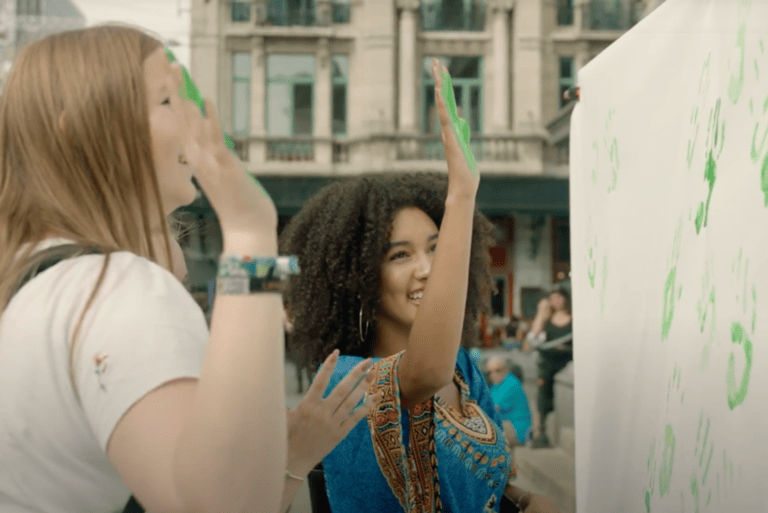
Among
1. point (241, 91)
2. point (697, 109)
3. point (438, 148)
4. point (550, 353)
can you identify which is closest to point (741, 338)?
point (697, 109)

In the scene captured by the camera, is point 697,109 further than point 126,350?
Yes

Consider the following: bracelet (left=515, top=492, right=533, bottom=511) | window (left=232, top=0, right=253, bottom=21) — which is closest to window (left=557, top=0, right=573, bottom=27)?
window (left=232, top=0, right=253, bottom=21)

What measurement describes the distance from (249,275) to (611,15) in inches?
541

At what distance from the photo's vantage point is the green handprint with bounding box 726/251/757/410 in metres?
1.00

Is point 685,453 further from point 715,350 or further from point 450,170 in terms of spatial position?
point 450,170

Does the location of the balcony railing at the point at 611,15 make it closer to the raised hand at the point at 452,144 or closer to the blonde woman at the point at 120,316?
the raised hand at the point at 452,144

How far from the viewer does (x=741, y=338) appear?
103cm

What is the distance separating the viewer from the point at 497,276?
12742 mm

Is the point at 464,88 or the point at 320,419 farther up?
the point at 464,88

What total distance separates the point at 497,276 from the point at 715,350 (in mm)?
11732

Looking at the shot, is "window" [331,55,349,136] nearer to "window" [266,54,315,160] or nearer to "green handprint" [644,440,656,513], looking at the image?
"window" [266,54,315,160]

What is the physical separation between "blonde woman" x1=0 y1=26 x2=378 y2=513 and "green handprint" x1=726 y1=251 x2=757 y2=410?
0.66 meters

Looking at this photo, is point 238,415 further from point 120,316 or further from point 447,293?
point 447,293

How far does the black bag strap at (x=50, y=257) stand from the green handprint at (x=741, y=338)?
791 mm
